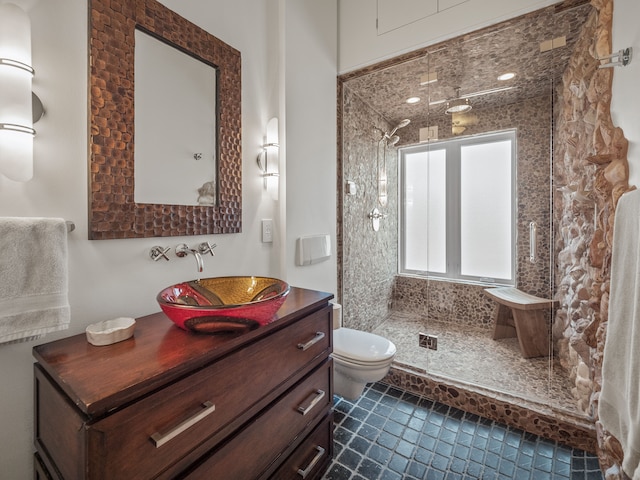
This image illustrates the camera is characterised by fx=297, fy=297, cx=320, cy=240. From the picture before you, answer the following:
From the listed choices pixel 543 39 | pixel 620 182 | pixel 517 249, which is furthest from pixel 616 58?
pixel 517 249

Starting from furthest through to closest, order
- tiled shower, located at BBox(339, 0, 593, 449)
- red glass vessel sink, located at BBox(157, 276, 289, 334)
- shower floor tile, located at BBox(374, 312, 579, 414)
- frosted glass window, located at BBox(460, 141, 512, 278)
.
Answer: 1. frosted glass window, located at BBox(460, 141, 512, 278)
2. tiled shower, located at BBox(339, 0, 593, 449)
3. shower floor tile, located at BBox(374, 312, 579, 414)
4. red glass vessel sink, located at BBox(157, 276, 289, 334)

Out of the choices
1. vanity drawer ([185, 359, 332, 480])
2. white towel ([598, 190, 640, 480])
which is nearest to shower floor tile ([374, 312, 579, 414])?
white towel ([598, 190, 640, 480])

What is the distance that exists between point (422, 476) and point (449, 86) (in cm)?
279

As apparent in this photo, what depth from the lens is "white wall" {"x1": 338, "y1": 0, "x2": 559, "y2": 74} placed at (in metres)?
1.80

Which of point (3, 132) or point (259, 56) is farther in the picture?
point (259, 56)

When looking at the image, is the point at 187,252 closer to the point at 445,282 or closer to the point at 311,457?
the point at 311,457

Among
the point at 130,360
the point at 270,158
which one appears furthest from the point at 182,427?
the point at 270,158

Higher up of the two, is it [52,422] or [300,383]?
[52,422]

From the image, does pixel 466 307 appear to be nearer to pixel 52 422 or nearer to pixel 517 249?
pixel 517 249

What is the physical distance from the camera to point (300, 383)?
1271 mm

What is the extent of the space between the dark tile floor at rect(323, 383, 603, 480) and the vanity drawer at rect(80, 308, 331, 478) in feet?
2.52

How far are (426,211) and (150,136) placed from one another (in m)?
2.75

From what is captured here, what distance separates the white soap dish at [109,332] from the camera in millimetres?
936

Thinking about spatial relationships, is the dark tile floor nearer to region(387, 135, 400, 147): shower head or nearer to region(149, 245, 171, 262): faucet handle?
region(149, 245, 171, 262): faucet handle
